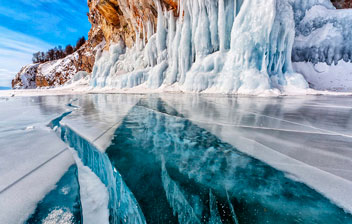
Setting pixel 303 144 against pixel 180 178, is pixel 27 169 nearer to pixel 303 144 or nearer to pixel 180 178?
pixel 180 178

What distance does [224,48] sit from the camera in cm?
962

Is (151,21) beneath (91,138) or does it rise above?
above

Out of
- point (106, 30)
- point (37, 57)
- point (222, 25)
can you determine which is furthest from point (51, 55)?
point (222, 25)

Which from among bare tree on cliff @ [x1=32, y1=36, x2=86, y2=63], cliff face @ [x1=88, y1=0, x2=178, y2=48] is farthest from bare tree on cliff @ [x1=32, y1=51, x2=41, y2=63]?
cliff face @ [x1=88, y1=0, x2=178, y2=48]

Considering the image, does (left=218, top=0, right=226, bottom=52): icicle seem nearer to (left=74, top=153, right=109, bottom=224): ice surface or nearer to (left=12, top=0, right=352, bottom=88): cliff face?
(left=12, top=0, right=352, bottom=88): cliff face

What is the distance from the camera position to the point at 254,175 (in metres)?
1.21

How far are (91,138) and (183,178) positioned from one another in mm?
1442

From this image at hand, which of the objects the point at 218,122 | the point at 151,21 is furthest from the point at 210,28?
the point at 218,122

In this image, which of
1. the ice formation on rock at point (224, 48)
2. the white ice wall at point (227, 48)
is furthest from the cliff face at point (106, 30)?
the ice formation on rock at point (224, 48)

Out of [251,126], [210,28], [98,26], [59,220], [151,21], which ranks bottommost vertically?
[59,220]

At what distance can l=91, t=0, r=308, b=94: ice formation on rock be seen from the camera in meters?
7.88

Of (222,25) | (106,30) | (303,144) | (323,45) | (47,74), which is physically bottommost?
(303,144)

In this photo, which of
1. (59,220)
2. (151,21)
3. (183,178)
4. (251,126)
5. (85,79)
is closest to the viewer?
(59,220)

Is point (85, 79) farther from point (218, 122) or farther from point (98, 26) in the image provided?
point (218, 122)
